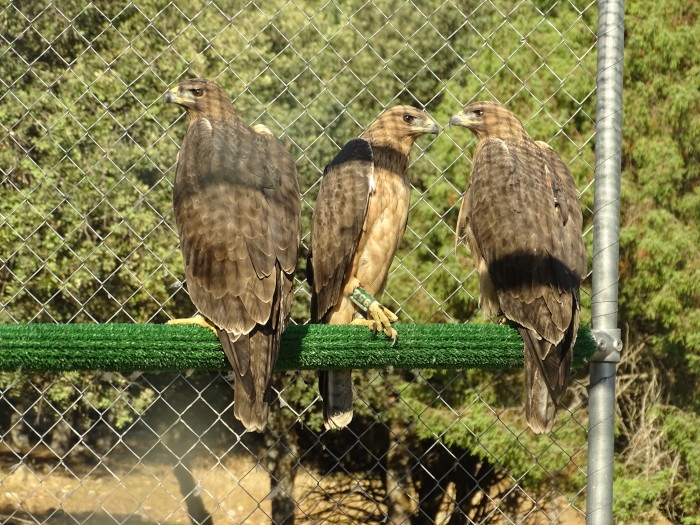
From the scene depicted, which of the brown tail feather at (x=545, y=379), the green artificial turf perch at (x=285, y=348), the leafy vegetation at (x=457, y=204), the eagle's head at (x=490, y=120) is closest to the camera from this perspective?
the green artificial turf perch at (x=285, y=348)

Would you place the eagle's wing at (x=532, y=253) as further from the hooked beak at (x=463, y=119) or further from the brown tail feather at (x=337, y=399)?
the brown tail feather at (x=337, y=399)

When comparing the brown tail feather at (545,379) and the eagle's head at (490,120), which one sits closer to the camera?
the brown tail feather at (545,379)

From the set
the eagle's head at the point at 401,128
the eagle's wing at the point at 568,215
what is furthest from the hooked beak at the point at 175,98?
the eagle's wing at the point at 568,215

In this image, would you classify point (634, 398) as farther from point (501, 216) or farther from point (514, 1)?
point (501, 216)

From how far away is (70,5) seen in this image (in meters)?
6.16

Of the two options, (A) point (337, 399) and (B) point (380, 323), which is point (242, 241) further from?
(A) point (337, 399)

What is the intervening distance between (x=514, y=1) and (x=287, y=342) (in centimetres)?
504

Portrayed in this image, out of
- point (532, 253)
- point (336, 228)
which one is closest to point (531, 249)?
point (532, 253)

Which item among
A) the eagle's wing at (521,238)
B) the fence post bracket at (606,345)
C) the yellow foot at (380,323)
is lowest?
the yellow foot at (380,323)

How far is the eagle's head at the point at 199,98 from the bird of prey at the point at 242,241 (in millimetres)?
282

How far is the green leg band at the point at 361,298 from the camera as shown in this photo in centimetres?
338

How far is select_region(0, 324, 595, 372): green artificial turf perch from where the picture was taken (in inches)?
102

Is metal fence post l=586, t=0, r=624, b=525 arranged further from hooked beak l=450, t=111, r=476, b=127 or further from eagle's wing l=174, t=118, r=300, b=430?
eagle's wing l=174, t=118, r=300, b=430

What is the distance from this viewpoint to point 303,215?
21.2ft
